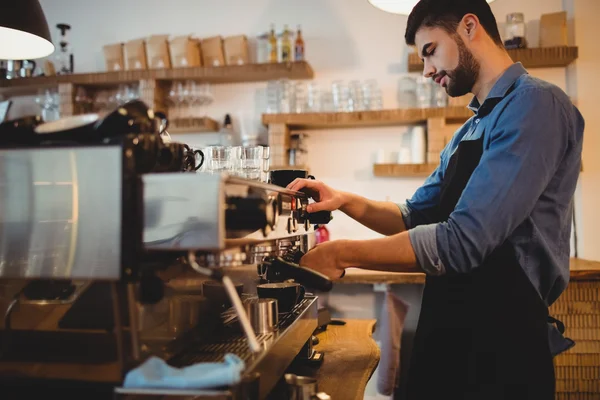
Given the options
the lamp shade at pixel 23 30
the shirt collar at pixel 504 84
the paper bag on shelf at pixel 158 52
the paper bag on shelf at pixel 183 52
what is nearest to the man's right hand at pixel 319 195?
the shirt collar at pixel 504 84

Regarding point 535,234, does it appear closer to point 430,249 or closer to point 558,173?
point 558,173

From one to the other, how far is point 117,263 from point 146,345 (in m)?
0.15

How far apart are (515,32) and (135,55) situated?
242 cm

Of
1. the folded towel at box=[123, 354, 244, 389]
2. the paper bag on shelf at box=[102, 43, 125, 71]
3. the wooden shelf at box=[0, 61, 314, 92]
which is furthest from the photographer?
the paper bag on shelf at box=[102, 43, 125, 71]

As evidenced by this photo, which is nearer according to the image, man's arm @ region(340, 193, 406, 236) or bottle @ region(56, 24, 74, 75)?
man's arm @ region(340, 193, 406, 236)

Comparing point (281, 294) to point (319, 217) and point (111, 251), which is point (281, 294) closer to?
point (319, 217)

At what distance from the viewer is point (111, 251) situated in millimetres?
821

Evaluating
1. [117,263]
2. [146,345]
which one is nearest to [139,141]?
[117,263]

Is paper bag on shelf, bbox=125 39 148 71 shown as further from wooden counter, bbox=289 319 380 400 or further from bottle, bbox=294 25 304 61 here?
wooden counter, bbox=289 319 380 400

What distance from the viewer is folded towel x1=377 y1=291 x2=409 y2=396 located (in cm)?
287

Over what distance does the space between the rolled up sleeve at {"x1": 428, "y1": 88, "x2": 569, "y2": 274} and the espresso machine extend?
352 millimetres

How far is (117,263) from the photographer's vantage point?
815 mm

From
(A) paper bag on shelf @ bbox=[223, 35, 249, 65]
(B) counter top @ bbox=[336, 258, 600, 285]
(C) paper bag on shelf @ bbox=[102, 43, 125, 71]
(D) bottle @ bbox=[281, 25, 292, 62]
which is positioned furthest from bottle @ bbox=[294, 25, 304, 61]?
(B) counter top @ bbox=[336, 258, 600, 285]

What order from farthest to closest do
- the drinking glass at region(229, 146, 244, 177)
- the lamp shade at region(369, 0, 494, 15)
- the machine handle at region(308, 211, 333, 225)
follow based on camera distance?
the lamp shade at region(369, 0, 494, 15) → the machine handle at region(308, 211, 333, 225) → the drinking glass at region(229, 146, 244, 177)
